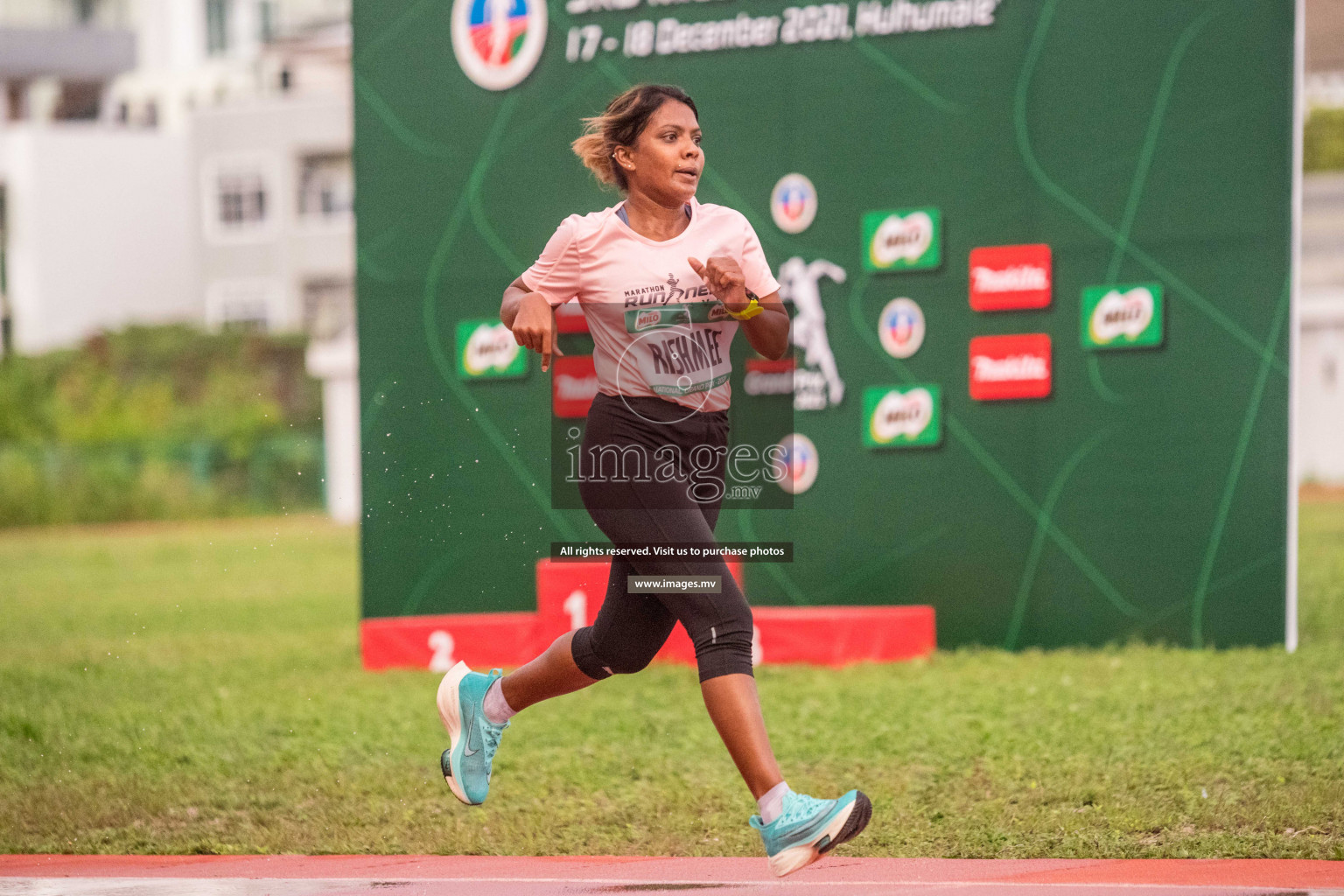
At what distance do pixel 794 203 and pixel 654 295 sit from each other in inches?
221

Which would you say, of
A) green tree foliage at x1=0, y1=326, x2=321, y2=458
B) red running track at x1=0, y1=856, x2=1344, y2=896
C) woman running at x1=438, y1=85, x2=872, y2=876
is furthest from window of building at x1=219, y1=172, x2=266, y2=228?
woman running at x1=438, y1=85, x2=872, y2=876

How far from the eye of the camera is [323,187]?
1715 inches

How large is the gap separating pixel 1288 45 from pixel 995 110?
1612mm

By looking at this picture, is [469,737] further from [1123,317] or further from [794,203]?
[1123,317]

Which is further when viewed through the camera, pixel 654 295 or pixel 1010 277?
pixel 1010 277

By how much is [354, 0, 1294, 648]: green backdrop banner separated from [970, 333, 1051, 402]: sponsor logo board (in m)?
0.02

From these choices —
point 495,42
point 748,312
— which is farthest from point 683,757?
point 495,42

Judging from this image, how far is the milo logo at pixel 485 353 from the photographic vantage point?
33.3 feet

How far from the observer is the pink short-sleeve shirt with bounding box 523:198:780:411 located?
4.52m

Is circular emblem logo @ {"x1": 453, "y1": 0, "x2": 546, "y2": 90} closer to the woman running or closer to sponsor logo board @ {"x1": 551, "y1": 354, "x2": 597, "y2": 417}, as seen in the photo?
sponsor logo board @ {"x1": 551, "y1": 354, "x2": 597, "y2": 417}

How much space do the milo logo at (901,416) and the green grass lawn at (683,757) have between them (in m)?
1.30

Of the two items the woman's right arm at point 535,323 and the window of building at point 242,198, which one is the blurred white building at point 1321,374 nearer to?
the woman's right arm at point 535,323

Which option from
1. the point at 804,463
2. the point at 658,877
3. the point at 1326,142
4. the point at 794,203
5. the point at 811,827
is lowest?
the point at 658,877

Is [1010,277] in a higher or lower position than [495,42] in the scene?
lower
